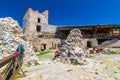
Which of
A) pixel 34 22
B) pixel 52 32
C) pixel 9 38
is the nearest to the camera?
pixel 9 38

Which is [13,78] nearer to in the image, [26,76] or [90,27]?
[26,76]

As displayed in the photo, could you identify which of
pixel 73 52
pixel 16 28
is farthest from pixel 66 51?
pixel 16 28

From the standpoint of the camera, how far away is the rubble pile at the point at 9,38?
10604 mm

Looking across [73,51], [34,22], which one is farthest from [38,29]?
[73,51]

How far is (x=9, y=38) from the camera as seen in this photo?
11.0 meters

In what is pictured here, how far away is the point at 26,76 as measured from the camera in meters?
8.40

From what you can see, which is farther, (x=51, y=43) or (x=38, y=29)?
(x=38, y=29)

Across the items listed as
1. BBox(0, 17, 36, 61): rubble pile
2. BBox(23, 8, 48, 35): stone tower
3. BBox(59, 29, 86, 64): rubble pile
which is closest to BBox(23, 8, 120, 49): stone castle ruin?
BBox(23, 8, 48, 35): stone tower

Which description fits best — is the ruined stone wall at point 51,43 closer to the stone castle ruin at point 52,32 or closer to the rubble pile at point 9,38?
the stone castle ruin at point 52,32

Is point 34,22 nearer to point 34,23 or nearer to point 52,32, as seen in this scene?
point 34,23

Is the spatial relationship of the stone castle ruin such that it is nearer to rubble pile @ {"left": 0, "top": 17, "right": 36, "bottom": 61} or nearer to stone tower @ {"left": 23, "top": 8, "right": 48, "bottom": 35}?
stone tower @ {"left": 23, "top": 8, "right": 48, "bottom": 35}

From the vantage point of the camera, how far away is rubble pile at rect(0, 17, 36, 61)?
34.8 ft

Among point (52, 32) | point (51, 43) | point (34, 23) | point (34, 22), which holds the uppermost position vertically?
point (34, 22)

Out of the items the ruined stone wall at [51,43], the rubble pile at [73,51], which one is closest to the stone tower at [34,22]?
the ruined stone wall at [51,43]
